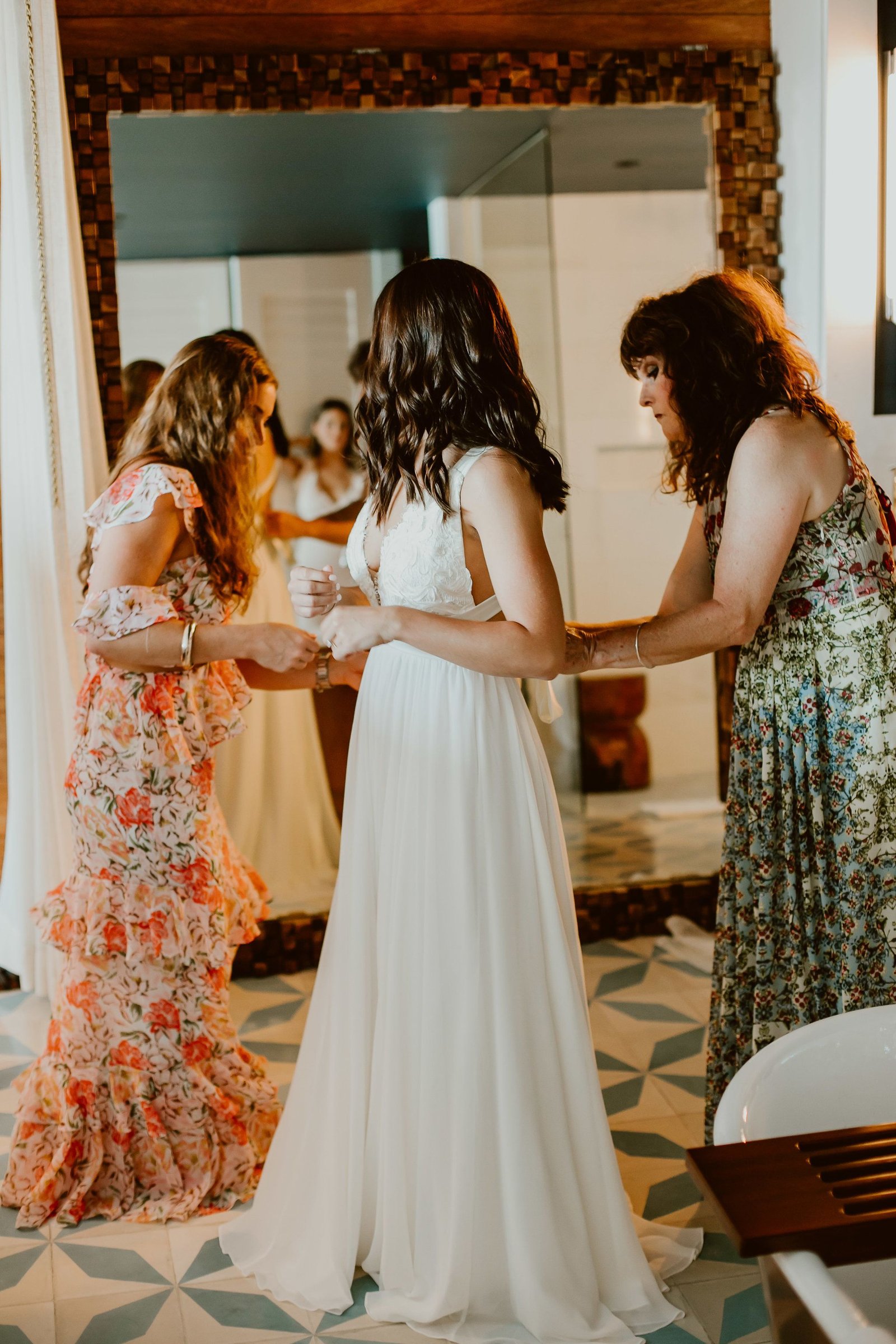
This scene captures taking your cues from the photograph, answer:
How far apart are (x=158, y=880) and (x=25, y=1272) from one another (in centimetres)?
71

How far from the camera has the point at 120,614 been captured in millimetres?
2193

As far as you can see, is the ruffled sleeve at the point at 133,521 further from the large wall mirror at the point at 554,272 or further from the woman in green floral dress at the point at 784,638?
the large wall mirror at the point at 554,272

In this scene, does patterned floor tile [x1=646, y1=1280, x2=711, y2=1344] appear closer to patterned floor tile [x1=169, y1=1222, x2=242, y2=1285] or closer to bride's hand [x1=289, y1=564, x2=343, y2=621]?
patterned floor tile [x1=169, y1=1222, x2=242, y2=1285]

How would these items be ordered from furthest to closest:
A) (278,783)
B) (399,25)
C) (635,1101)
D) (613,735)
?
(613,735)
(278,783)
(399,25)
(635,1101)

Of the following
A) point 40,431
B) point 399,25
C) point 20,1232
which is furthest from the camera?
point 399,25

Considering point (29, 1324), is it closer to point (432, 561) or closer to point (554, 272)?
point (432, 561)

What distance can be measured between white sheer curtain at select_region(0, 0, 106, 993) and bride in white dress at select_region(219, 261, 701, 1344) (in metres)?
1.19

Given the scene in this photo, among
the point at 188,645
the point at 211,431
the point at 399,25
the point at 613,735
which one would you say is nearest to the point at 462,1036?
the point at 188,645

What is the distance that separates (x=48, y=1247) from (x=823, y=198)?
116 inches

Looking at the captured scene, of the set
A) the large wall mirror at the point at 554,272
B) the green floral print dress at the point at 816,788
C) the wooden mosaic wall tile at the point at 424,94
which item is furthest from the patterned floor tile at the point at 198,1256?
the wooden mosaic wall tile at the point at 424,94

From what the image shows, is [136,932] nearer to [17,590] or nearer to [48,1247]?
[48,1247]

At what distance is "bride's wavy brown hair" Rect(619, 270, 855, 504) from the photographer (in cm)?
213

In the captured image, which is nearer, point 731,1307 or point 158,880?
point 731,1307

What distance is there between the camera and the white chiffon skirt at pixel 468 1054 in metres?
1.86
